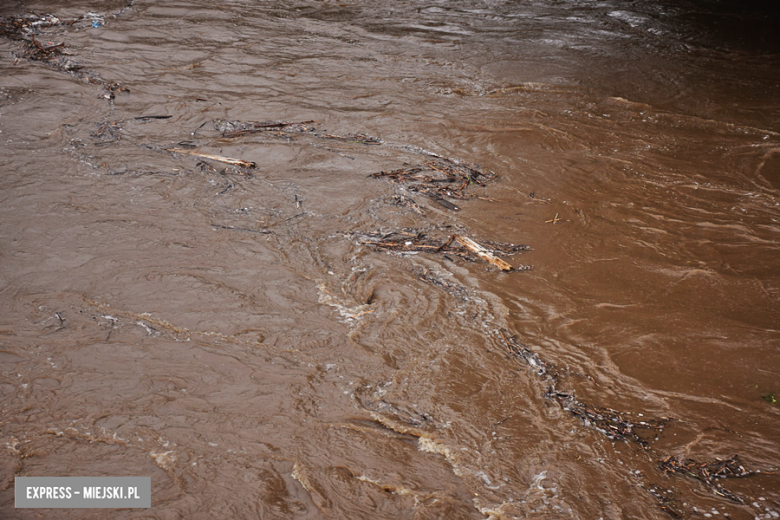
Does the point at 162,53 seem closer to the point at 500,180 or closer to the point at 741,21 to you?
the point at 500,180

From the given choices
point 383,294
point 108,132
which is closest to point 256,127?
point 108,132

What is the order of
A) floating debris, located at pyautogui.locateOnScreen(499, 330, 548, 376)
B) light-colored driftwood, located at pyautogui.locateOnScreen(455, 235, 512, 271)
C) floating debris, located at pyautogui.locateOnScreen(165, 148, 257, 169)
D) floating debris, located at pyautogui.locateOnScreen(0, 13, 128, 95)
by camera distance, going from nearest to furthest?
1. floating debris, located at pyautogui.locateOnScreen(499, 330, 548, 376)
2. light-colored driftwood, located at pyautogui.locateOnScreen(455, 235, 512, 271)
3. floating debris, located at pyautogui.locateOnScreen(165, 148, 257, 169)
4. floating debris, located at pyautogui.locateOnScreen(0, 13, 128, 95)

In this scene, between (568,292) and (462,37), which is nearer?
(568,292)

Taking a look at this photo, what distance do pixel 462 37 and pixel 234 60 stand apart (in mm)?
4633

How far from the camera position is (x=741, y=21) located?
11203 millimetres

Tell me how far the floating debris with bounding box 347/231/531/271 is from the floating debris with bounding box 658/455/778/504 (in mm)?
2143

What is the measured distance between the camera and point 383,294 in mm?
4102

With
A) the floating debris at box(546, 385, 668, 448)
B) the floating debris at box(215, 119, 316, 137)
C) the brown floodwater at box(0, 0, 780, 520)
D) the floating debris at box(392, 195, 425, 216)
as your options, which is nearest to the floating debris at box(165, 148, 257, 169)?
the brown floodwater at box(0, 0, 780, 520)

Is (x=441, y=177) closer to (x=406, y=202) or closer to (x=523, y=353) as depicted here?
(x=406, y=202)

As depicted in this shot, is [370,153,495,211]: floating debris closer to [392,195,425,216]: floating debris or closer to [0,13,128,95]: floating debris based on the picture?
[392,195,425,216]: floating debris

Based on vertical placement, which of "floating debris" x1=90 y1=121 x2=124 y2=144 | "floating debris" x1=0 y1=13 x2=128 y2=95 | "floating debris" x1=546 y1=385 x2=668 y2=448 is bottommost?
"floating debris" x1=546 y1=385 x2=668 y2=448

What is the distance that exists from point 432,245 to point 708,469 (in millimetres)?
2717

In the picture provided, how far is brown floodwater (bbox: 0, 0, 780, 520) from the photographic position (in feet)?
9.08

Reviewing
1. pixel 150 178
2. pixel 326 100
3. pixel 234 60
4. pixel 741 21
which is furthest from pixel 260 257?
pixel 741 21
